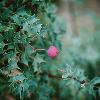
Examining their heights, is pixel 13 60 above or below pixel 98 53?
below

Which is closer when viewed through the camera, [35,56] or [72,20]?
[35,56]

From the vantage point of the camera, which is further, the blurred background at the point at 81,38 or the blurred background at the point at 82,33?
the blurred background at the point at 82,33

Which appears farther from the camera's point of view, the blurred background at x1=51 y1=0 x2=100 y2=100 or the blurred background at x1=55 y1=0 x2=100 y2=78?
the blurred background at x1=55 y1=0 x2=100 y2=78

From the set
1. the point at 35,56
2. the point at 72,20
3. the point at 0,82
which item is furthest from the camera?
the point at 72,20

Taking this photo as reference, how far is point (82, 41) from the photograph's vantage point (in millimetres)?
3648

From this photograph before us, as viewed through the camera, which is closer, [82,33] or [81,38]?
[81,38]

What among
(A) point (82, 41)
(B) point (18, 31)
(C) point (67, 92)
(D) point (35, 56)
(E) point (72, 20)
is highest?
(E) point (72, 20)

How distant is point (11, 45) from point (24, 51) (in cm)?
9

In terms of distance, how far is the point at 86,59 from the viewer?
10.9ft

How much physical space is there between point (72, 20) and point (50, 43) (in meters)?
2.01

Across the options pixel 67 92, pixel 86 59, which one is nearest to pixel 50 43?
pixel 67 92

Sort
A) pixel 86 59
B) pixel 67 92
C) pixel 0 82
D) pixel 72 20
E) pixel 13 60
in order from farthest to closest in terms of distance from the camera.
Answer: pixel 72 20 → pixel 86 59 → pixel 67 92 → pixel 0 82 → pixel 13 60

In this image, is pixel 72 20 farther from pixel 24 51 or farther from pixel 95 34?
pixel 24 51

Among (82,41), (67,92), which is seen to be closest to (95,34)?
(82,41)
